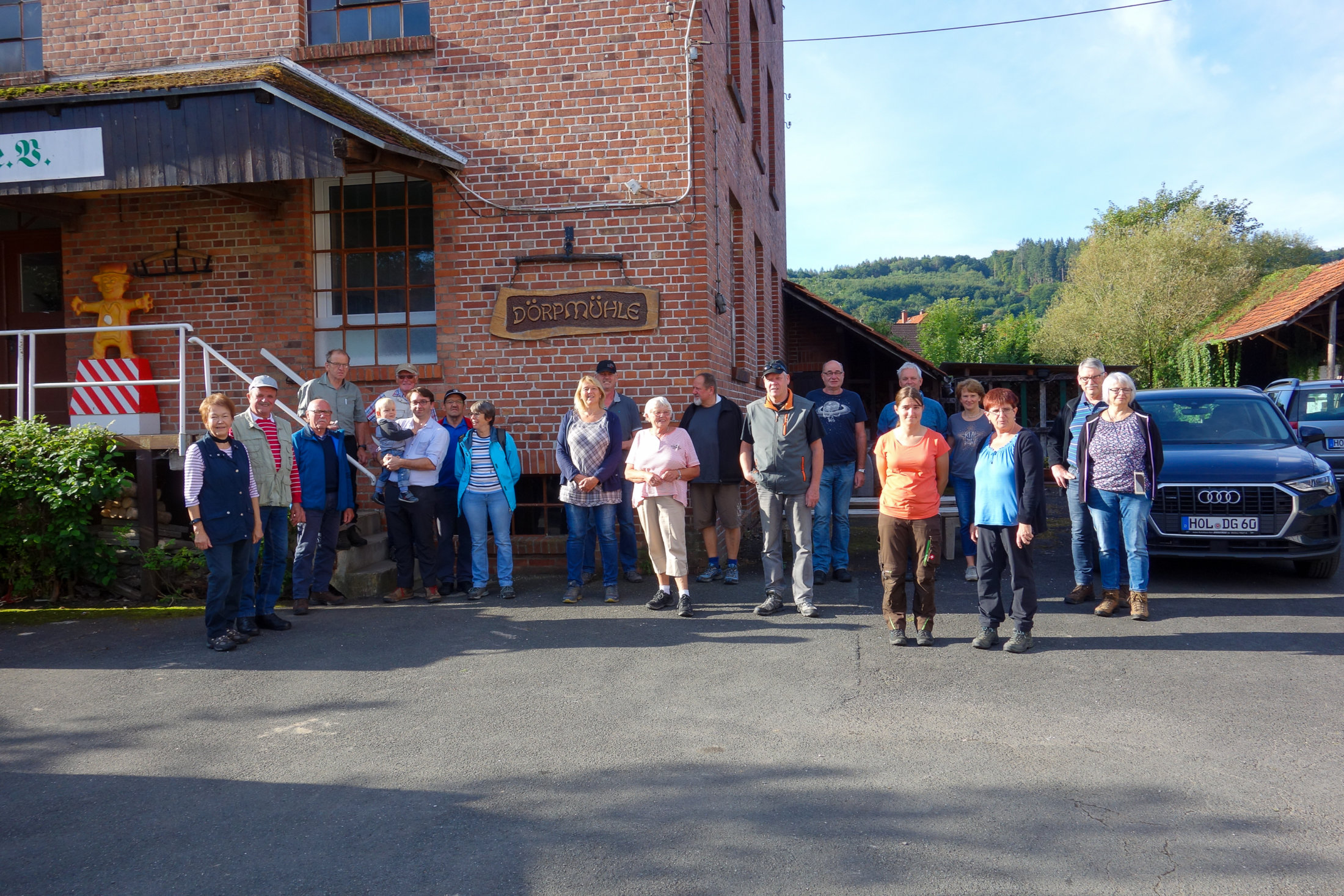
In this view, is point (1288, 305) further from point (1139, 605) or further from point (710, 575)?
point (710, 575)

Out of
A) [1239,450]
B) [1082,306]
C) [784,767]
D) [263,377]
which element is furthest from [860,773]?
[1082,306]

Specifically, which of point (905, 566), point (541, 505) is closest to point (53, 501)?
point (541, 505)

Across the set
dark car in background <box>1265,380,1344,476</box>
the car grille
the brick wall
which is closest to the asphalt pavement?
the car grille

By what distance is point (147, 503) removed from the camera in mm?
7977

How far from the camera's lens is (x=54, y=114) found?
7.93 meters

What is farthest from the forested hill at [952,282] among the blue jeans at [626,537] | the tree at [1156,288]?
the blue jeans at [626,537]

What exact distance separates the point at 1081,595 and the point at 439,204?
22.4ft

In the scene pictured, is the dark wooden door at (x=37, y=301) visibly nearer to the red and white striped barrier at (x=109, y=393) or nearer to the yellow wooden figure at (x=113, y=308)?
the yellow wooden figure at (x=113, y=308)

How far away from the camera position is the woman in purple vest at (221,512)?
6230 millimetres

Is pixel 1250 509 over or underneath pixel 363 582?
over

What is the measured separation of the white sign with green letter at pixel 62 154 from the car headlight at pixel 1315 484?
10333 millimetres

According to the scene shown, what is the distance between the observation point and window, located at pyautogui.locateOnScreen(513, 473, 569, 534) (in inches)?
364

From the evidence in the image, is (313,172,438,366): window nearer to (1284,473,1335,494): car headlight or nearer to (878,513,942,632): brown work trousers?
(878,513,942,632): brown work trousers

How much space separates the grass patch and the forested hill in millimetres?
80922
